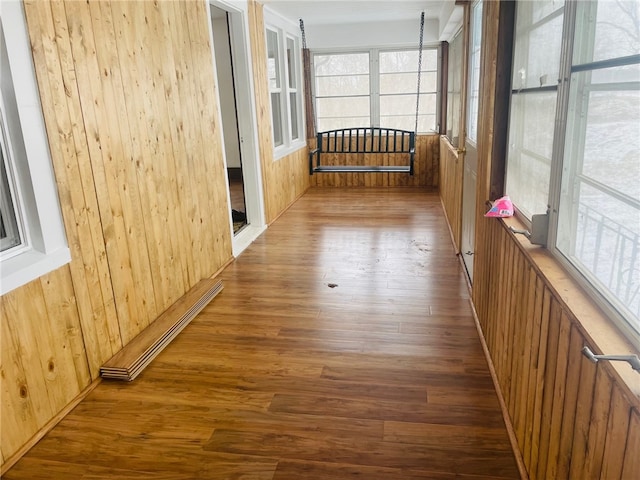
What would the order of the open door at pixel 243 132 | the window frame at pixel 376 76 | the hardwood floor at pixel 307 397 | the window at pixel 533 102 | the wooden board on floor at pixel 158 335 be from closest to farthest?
the window at pixel 533 102 → the hardwood floor at pixel 307 397 → the wooden board on floor at pixel 158 335 → the open door at pixel 243 132 → the window frame at pixel 376 76

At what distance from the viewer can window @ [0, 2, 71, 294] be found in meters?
1.97

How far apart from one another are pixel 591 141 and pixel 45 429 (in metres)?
2.33

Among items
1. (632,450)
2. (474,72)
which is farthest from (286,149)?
(632,450)

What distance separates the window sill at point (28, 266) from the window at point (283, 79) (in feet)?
12.5

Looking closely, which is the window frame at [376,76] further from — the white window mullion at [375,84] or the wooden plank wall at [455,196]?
the wooden plank wall at [455,196]

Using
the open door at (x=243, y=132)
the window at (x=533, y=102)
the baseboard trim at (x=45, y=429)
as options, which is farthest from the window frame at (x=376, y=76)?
the baseboard trim at (x=45, y=429)

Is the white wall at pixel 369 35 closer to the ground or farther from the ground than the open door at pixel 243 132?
farther from the ground

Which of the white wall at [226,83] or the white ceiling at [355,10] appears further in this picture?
the white wall at [226,83]

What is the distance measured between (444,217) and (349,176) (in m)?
2.38

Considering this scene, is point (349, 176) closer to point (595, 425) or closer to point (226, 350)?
point (226, 350)

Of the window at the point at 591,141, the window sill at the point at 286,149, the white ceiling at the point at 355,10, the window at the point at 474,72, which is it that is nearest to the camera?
the window at the point at 591,141

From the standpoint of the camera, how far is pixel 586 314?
1254mm

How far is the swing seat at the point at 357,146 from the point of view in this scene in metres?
7.37

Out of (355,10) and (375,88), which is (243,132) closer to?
(355,10)
